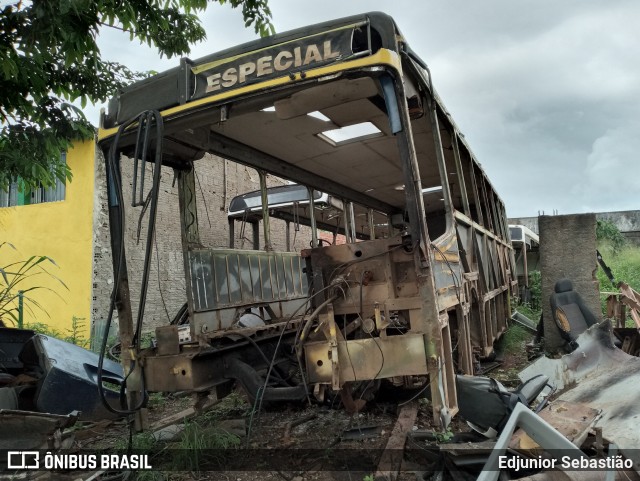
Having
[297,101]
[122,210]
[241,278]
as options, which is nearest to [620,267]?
[241,278]

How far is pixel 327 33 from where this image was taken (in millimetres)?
2990

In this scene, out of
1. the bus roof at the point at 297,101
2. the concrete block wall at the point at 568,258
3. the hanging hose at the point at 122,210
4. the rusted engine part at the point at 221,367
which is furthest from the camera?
the concrete block wall at the point at 568,258

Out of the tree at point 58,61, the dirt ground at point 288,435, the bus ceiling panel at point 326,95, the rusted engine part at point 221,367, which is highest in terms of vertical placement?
the tree at point 58,61

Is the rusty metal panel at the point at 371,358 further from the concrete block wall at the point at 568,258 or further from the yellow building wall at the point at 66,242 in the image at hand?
the yellow building wall at the point at 66,242

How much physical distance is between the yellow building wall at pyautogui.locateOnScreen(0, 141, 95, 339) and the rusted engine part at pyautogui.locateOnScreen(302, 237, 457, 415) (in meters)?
5.82

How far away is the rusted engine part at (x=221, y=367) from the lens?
3857mm

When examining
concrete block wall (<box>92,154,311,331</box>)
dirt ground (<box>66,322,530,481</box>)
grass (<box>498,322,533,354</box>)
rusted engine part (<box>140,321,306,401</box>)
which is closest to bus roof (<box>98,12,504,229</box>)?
rusted engine part (<box>140,321,306,401</box>)

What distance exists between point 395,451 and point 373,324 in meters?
0.91

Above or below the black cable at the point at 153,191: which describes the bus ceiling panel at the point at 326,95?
above

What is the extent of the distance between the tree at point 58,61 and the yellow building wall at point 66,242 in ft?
12.5

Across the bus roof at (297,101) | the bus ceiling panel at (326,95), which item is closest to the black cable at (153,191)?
the bus roof at (297,101)

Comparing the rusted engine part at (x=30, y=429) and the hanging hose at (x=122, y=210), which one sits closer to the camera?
the hanging hose at (x=122, y=210)

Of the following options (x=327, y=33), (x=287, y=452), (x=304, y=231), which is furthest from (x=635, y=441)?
(x=304, y=231)

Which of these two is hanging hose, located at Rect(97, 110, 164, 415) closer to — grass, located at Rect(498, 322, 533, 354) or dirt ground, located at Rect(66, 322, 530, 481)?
dirt ground, located at Rect(66, 322, 530, 481)
